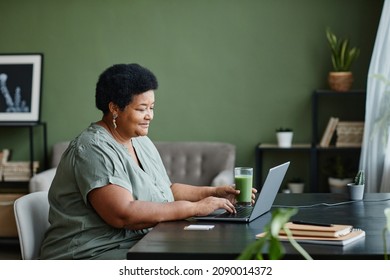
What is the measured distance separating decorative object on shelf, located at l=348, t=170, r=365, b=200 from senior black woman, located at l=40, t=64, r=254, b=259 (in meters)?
0.45

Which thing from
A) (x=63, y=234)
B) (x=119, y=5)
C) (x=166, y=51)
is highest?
(x=119, y=5)

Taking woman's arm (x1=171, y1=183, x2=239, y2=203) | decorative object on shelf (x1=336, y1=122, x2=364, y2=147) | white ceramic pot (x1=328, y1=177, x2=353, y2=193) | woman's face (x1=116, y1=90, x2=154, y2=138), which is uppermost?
woman's face (x1=116, y1=90, x2=154, y2=138)

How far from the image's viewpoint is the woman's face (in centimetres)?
261

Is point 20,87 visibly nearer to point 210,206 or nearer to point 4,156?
point 4,156

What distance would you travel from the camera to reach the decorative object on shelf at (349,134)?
506cm

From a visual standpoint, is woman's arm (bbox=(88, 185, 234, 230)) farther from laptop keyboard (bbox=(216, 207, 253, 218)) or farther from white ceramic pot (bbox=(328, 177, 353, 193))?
white ceramic pot (bbox=(328, 177, 353, 193))

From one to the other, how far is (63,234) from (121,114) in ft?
1.55

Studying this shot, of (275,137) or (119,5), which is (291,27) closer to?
(275,137)

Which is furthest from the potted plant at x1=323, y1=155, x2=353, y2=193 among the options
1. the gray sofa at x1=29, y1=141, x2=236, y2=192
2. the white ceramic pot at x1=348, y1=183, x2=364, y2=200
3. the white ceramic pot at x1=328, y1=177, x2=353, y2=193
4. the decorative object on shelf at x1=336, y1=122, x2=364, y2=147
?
the white ceramic pot at x1=348, y1=183, x2=364, y2=200

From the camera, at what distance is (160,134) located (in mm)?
5484

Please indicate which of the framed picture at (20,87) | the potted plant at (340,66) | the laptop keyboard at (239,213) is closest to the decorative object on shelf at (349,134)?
the potted plant at (340,66)

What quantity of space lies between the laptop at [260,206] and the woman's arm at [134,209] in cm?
4

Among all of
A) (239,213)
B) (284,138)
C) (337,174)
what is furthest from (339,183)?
(239,213)
